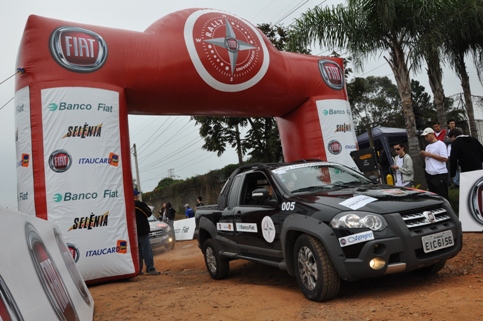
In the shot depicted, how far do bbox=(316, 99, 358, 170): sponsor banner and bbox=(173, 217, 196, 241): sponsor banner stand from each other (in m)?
7.62

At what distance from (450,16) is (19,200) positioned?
13.0 metres

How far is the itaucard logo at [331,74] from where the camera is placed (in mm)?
11891

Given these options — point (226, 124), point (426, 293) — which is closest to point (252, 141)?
point (226, 124)

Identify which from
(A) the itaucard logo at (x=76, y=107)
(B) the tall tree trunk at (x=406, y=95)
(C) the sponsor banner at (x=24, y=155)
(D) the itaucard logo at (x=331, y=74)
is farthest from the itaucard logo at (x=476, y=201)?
(C) the sponsor banner at (x=24, y=155)

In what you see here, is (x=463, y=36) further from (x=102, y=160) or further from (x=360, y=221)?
(x=360, y=221)

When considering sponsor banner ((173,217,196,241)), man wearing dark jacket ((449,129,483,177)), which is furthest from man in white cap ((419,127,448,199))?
sponsor banner ((173,217,196,241))

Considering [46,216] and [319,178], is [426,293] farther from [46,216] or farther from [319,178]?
[46,216]

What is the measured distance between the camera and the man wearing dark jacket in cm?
817

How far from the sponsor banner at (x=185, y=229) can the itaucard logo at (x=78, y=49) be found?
385 inches

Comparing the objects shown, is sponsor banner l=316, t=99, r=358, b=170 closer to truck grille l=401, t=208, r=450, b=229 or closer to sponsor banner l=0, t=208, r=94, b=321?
truck grille l=401, t=208, r=450, b=229

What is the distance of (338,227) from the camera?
189 inches

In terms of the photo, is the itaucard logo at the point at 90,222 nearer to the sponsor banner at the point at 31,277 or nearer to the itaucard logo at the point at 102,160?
the itaucard logo at the point at 102,160

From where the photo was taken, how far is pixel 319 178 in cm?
619

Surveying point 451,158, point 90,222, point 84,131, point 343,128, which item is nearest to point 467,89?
point 343,128
